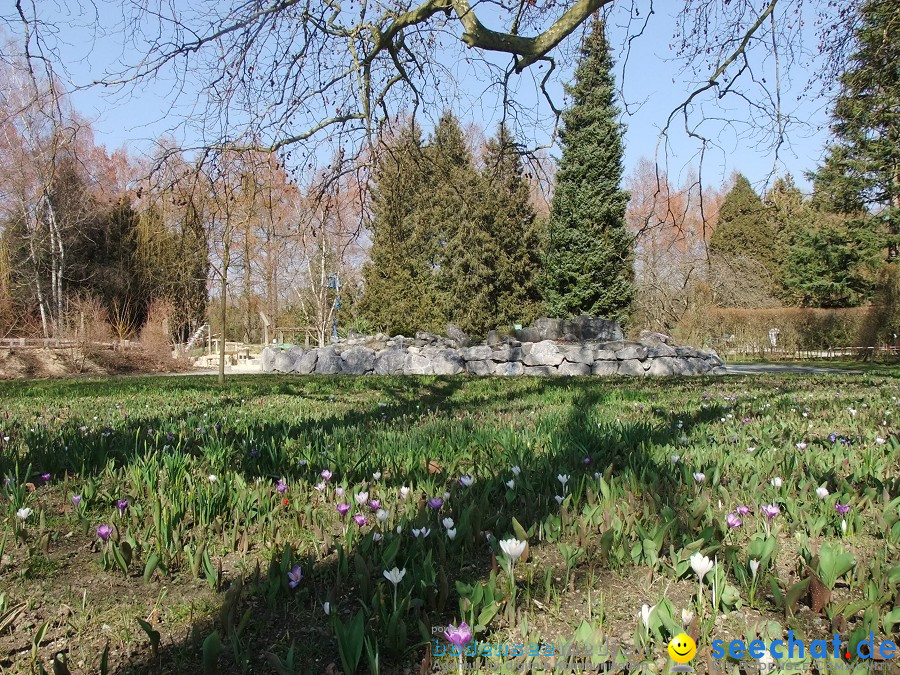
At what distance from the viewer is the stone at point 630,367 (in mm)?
11992

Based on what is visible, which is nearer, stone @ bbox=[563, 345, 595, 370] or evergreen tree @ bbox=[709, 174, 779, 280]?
stone @ bbox=[563, 345, 595, 370]

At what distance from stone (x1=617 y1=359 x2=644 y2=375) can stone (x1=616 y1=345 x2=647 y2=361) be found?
0.24 ft

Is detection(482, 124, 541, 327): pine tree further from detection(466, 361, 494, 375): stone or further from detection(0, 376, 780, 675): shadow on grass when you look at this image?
detection(0, 376, 780, 675): shadow on grass

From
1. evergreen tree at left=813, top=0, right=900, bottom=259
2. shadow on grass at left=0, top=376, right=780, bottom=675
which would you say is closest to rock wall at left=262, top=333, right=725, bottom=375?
evergreen tree at left=813, top=0, right=900, bottom=259

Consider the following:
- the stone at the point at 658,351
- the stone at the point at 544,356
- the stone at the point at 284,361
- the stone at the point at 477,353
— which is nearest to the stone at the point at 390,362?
the stone at the point at 477,353

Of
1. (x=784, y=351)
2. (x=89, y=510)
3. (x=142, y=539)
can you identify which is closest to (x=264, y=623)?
(x=142, y=539)

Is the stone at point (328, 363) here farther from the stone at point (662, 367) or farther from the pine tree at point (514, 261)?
the pine tree at point (514, 261)

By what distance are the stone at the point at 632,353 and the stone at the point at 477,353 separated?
118 inches

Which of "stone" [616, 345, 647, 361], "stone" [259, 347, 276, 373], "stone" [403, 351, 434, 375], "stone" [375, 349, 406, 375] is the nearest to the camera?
"stone" [616, 345, 647, 361]

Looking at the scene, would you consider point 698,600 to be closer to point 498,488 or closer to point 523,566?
point 523,566

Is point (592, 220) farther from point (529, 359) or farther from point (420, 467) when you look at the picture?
point (420, 467)

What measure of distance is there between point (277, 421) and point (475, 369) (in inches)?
340

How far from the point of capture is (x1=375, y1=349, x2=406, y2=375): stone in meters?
13.2

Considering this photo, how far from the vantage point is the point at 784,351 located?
62.1 feet
